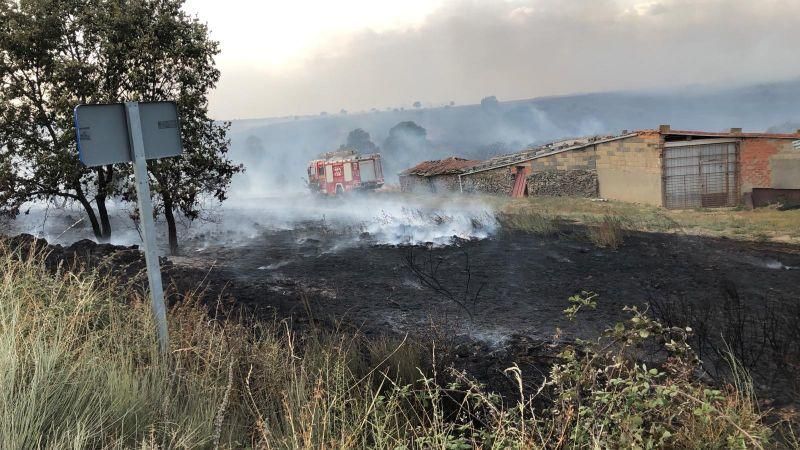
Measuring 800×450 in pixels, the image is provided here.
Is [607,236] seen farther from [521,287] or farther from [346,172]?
[346,172]

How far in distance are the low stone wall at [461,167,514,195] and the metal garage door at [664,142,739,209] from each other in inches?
372

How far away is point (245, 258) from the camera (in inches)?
544

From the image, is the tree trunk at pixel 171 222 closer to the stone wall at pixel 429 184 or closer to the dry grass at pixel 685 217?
the dry grass at pixel 685 217

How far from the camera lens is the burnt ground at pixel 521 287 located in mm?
6605

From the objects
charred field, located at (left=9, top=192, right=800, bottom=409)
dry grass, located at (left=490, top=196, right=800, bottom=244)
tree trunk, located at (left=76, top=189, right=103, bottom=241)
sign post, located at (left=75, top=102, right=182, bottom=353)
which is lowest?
dry grass, located at (left=490, top=196, right=800, bottom=244)

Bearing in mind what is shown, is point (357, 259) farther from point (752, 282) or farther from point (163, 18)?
point (752, 282)

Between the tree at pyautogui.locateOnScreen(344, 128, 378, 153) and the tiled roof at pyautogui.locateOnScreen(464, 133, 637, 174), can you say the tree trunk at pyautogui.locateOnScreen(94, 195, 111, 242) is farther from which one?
the tree at pyautogui.locateOnScreen(344, 128, 378, 153)

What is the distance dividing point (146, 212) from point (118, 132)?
2.07ft

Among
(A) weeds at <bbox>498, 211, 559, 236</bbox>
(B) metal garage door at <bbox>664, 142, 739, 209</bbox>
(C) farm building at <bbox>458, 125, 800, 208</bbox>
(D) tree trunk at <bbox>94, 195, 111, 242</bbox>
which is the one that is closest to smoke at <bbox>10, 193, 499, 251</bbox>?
(D) tree trunk at <bbox>94, 195, 111, 242</bbox>

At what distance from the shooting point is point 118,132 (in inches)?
163

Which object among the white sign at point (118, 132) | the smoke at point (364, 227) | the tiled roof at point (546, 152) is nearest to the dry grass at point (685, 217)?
the smoke at point (364, 227)

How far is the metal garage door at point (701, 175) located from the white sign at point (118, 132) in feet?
94.1

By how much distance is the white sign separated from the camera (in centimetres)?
392

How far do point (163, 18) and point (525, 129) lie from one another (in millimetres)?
184287
